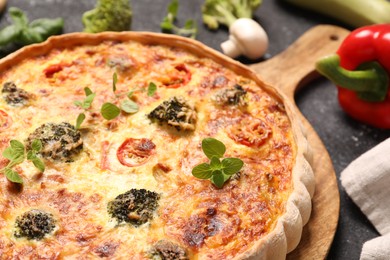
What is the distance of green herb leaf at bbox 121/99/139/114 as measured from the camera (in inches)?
194

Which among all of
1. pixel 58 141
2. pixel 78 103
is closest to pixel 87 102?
pixel 78 103

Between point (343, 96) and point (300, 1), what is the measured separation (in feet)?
4.89

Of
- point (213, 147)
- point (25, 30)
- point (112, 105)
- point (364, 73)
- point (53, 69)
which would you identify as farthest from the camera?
point (25, 30)

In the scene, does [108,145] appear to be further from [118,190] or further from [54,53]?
[54,53]

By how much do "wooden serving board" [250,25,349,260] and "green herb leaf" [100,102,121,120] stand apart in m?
1.21

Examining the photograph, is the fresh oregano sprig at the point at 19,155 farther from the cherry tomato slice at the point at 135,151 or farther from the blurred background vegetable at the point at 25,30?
the blurred background vegetable at the point at 25,30

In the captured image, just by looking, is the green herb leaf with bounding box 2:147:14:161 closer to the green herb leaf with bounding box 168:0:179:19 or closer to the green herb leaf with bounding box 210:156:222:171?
the green herb leaf with bounding box 210:156:222:171

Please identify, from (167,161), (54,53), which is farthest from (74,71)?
(167,161)

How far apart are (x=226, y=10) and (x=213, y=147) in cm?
252

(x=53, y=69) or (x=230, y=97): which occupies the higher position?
(x=230, y=97)

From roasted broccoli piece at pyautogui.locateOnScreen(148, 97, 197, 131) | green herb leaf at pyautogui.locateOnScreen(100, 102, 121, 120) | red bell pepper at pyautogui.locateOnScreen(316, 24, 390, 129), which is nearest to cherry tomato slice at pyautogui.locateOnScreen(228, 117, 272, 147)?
roasted broccoli piece at pyautogui.locateOnScreen(148, 97, 197, 131)

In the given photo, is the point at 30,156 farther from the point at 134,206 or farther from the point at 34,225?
the point at 134,206

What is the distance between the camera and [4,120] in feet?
15.8

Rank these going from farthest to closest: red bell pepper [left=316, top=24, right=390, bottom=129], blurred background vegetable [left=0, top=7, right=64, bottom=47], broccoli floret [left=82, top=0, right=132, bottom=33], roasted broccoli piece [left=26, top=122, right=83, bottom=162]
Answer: broccoli floret [left=82, top=0, right=132, bottom=33]
blurred background vegetable [left=0, top=7, right=64, bottom=47]
red bell pepper [left=316, top=24, right=390, bottom=129]
roasted broccoli piece [left=26, top=122, right=83, bottom=162]
